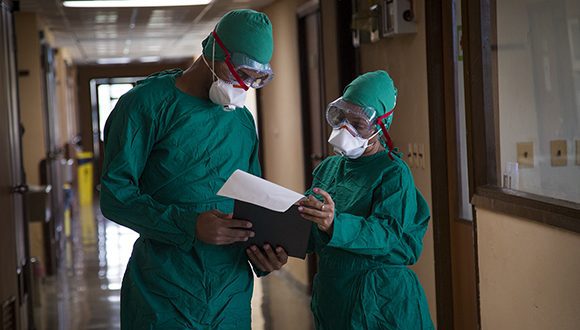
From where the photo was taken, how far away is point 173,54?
15953mm

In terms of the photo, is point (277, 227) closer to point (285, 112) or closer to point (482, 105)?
point (482, 105)

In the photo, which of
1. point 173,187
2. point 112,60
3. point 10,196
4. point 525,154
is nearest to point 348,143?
point 173,187

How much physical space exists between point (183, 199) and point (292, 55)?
5303mm

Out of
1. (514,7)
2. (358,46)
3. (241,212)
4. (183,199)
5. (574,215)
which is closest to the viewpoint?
(241,212)

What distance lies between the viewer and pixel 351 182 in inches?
100

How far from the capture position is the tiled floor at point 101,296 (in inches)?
239

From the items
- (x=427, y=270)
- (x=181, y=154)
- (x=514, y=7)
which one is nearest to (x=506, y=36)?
(x=514, y=7)

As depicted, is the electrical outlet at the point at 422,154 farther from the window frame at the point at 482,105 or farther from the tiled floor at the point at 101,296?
the tiled floor at the point at 101,296

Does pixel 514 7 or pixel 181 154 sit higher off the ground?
pixel 514 7

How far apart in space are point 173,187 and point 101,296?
16.2 ft

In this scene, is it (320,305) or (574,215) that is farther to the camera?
(574,215)

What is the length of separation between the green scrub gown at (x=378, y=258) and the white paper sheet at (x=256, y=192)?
23cm

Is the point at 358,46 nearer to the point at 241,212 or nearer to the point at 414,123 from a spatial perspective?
the point at 414,123

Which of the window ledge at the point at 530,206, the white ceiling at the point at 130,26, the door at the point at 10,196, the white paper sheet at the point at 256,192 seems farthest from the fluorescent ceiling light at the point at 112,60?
the white paper sheet at the point at 256,192
